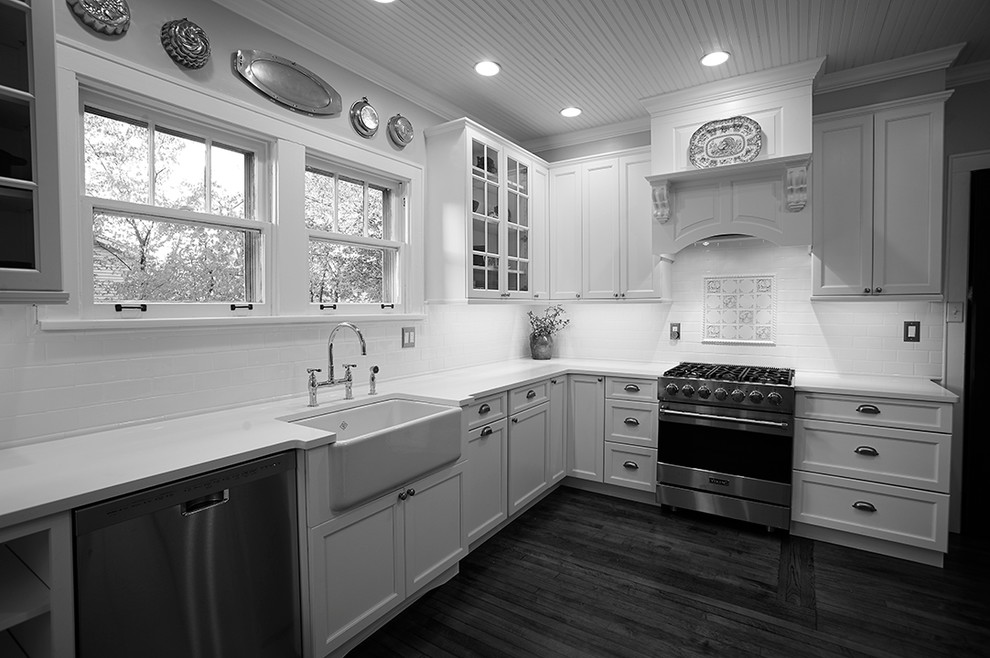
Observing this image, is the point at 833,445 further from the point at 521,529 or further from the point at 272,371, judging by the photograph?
the point at 272,371

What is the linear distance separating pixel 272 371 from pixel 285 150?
109 cm

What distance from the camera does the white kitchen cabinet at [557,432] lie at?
3578 mm

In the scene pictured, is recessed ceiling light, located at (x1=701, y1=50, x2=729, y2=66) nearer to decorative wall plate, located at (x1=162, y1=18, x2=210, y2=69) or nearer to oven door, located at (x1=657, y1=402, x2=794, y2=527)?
oven door, located at (x1=657, y1=402, x2=794, y2=527)

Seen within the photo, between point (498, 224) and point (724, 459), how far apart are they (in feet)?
7.11

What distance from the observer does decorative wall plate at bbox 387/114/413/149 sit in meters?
3.08

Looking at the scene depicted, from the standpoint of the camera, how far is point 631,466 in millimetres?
3568

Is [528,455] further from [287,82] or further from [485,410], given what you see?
[287,82]

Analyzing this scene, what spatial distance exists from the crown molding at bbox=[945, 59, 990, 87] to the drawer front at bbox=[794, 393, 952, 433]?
1.98 metres

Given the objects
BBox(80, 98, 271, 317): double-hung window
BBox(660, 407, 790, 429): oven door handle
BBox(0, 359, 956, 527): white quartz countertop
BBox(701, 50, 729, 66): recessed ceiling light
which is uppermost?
BBox(701, 50, 729, 66): recessed ceiling light

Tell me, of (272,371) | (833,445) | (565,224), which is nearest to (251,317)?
(272,371)

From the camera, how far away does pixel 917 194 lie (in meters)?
2.97

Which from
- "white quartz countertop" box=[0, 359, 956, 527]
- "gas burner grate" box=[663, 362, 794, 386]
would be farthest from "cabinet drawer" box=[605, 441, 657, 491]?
"white quartz countertop" box=[0, 359, 956, 527]

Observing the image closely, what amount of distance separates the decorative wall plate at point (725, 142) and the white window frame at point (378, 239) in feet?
6.47

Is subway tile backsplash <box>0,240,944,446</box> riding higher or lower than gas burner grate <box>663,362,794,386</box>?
higher
